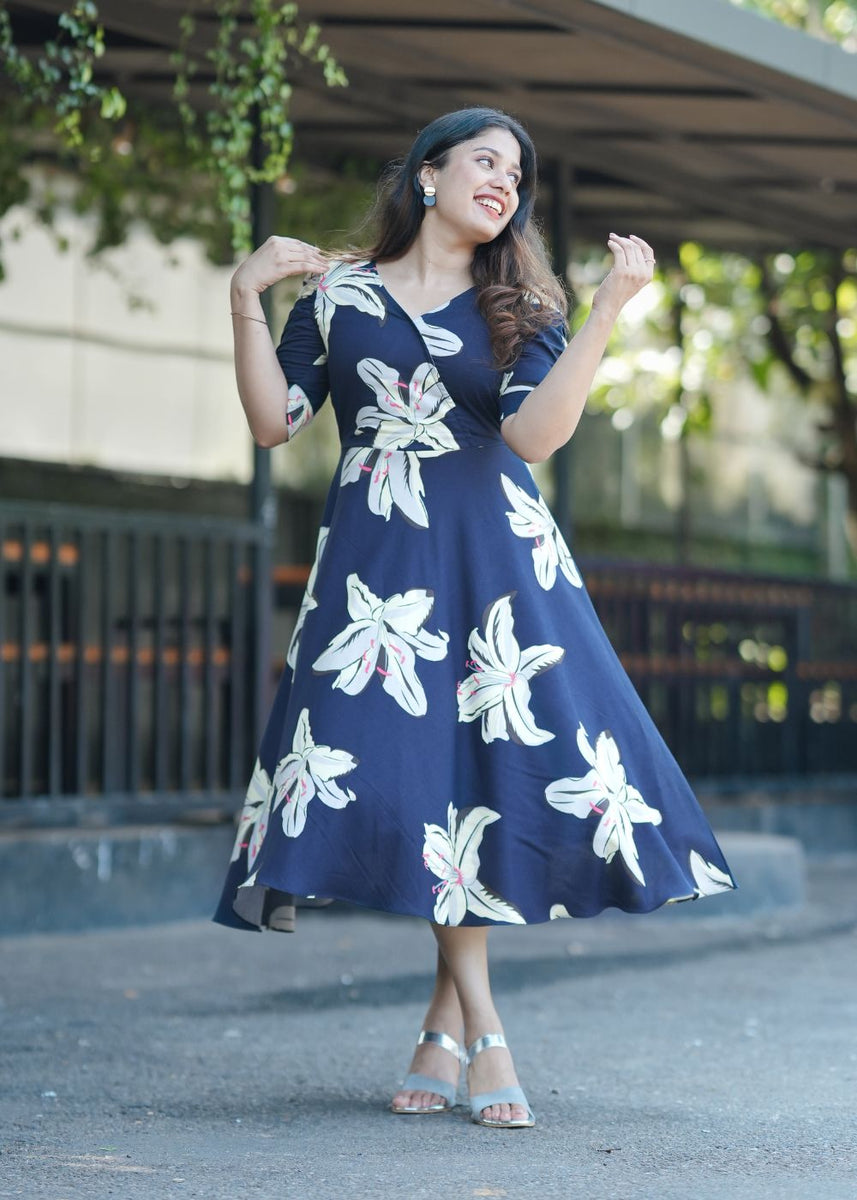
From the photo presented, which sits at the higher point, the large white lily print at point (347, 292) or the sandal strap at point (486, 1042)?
the large white lily print at point (347, 292)

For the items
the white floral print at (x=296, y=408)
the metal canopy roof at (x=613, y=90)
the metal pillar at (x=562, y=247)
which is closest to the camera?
the white floral print at (x=296, y=408)

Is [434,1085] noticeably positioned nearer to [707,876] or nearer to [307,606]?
[707,876]

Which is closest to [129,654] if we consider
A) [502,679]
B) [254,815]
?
[254,815]

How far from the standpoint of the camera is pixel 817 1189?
294 cm

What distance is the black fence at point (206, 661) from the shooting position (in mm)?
6352

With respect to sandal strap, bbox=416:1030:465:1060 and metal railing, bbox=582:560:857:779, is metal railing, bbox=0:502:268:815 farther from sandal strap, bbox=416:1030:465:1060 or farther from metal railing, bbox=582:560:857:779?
sandal strap, bbox=416:1030:465:1060

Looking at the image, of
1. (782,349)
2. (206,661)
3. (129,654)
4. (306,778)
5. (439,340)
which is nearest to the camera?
(306,778)

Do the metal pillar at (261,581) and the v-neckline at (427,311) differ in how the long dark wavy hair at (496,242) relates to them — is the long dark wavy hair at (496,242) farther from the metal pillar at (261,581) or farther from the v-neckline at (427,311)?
the metal pillar at (261,581)

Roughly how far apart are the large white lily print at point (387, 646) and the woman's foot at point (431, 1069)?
647 mm

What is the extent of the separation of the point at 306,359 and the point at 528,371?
468 mm

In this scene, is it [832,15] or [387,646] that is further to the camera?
[832,15]

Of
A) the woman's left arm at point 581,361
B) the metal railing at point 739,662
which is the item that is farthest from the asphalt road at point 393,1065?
the metal railing at point 739,662

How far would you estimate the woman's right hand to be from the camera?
346 cm

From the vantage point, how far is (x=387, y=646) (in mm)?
3387
